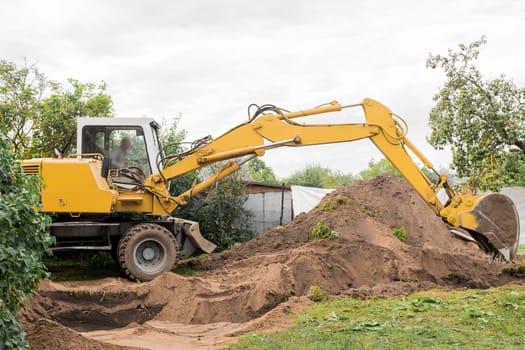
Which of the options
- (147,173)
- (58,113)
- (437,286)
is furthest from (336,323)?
(58,113)

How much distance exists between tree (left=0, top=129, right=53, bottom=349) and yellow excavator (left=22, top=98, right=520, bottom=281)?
638cm

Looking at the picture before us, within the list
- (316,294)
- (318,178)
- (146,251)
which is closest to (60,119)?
(146,251)

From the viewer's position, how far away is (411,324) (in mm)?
7328

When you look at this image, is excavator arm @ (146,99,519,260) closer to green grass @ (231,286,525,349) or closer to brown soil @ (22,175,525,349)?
brown soil @ (22,175,525,349)

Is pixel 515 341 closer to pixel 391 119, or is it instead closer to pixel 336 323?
pixel 336 323

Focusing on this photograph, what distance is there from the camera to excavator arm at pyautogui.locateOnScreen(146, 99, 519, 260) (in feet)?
33.9

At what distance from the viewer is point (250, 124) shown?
1210 cm

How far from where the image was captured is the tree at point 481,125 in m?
17.8

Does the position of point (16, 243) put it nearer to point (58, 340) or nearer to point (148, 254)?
point (58, 340)

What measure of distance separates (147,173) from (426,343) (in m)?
7.76

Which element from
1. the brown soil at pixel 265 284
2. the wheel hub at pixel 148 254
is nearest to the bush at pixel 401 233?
the brown soil at pixel 265 284

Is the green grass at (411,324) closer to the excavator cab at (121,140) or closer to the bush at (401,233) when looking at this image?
the bush at (401,233)

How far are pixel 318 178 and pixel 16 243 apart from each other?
3606 cm

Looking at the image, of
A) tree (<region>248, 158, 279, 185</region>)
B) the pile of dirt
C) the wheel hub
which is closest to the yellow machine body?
the wheel hub
